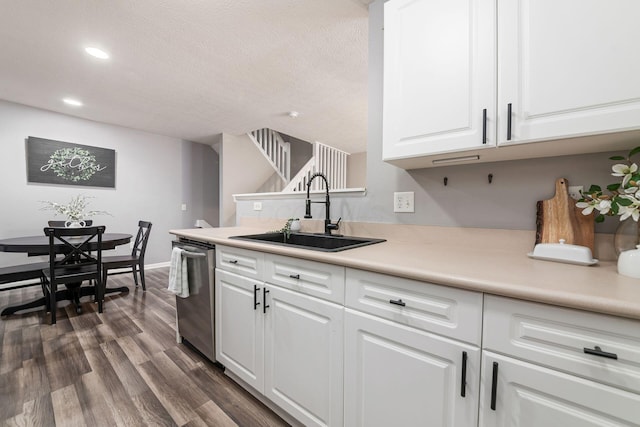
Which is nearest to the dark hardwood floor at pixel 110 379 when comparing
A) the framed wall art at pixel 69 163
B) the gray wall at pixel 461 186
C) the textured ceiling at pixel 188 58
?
the gray wall at pixel 461 186

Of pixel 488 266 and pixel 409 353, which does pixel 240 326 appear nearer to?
pixel 409 353

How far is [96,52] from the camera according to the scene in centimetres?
219

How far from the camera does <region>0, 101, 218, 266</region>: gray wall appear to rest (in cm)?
331

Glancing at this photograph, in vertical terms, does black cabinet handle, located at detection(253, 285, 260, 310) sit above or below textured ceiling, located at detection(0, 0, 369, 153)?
below

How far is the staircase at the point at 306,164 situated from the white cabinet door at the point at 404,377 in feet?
11.0

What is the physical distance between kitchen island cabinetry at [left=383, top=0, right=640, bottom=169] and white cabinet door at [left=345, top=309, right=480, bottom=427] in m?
0.79

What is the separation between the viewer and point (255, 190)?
5430 millimetres

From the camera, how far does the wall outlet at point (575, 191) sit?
110 centimetres

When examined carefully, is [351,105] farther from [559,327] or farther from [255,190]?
[559,327]

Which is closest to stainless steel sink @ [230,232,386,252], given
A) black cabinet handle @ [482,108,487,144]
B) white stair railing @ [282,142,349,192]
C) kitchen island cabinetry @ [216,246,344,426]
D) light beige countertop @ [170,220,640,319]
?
light beige countertop @ [170,220,640,319]

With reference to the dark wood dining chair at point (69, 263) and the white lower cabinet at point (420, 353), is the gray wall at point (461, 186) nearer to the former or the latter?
the white lower cabinet at point (420, 353)

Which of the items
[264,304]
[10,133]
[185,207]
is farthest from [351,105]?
[10,133]

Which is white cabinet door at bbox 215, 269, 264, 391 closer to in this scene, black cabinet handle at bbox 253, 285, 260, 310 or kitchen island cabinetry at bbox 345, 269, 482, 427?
black cabinet handle at bbox 253, 285, 260, 310

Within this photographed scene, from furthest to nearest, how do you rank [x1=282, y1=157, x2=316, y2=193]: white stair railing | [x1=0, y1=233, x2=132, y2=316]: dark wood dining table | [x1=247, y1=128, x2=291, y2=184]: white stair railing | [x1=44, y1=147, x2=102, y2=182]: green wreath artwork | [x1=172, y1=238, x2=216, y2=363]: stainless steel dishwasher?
[x1=247, y1=128, x2=291, y2=184]: white stair railing → [x1=282, y1=157, x2=316, y2=193]: white stair railing → [x1=44, y1=147, x2=102, y2=182]: green wreath artwork → [x1=0, y1=233, x2=132, y2=316]: dark wood dining table → [x1=172, y1=238, x2=216, y2=363]: stainless steel dishwasher
